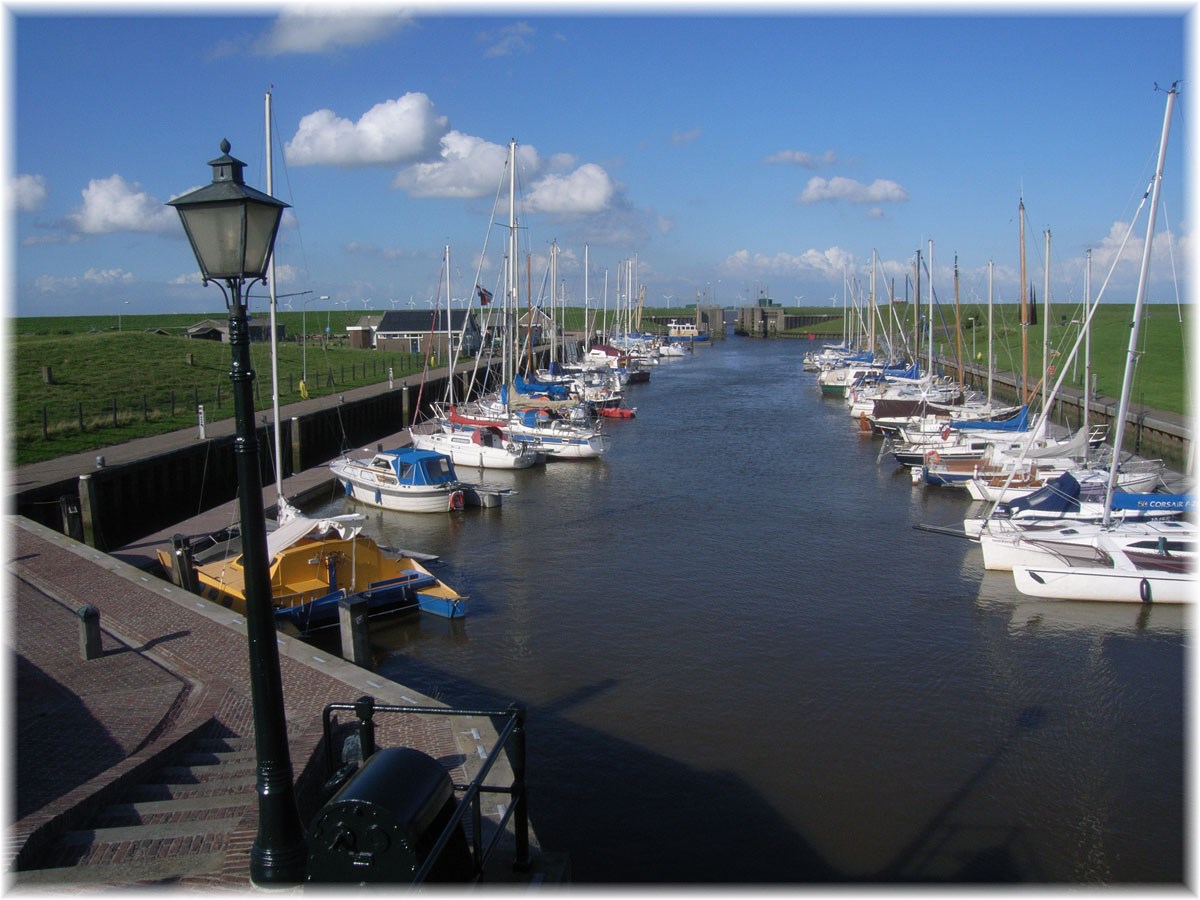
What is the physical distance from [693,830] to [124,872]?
25.2 ft

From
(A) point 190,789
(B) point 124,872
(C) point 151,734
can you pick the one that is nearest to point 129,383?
(C) point 151,734

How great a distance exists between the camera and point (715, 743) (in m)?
15.9

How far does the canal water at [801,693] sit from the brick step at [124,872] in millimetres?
5300

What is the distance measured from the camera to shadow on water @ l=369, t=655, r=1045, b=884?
12.3 metres

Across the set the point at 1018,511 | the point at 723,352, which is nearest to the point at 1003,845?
the point at 1018,511

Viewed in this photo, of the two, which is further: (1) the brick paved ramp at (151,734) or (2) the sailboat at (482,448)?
(2) the sailboat at (482,448)

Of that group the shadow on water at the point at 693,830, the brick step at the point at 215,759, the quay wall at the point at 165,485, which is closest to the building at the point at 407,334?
the quay wall at the point at 165,485

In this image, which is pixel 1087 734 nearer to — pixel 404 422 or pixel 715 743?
pixel 715 743

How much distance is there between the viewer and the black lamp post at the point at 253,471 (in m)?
6.73

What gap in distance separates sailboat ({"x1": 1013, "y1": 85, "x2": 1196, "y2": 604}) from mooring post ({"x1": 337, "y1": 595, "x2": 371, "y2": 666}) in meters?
16.1

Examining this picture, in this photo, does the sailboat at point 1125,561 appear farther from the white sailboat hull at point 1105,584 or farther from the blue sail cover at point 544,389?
the blue sail cover at point 544,389

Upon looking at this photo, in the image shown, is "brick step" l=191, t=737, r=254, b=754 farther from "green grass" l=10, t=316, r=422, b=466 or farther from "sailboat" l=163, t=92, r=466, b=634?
"green grass" l=10, t=316, r=422, b=466

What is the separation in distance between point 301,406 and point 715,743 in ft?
126

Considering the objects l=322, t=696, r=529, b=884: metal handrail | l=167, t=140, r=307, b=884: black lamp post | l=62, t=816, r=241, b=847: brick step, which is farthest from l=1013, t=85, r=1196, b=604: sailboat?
l=167, t=140, r=307, b=884: black lamp post
